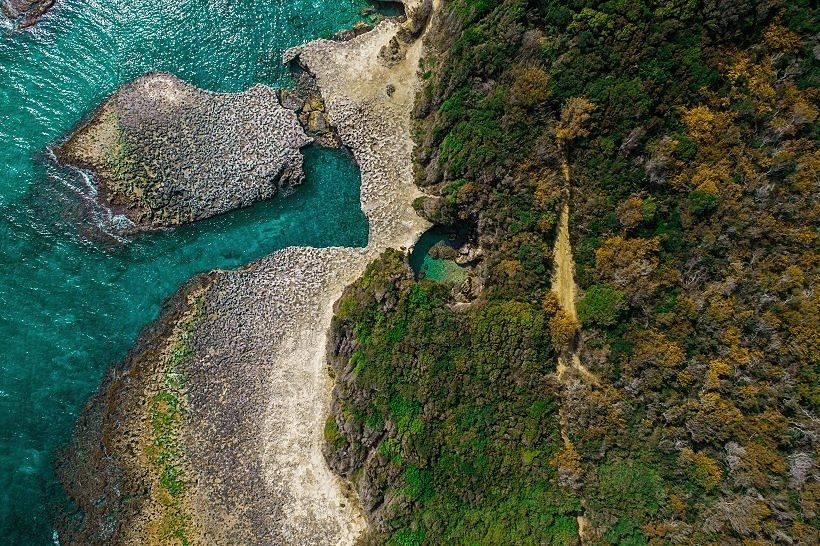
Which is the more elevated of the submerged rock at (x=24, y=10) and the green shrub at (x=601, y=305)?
the submerged rock at (x=24, y=10)

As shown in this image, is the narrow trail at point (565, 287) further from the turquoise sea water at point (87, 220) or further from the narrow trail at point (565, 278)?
the turquoise sea water at point (87, 220)

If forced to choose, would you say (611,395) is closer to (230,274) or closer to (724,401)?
(724,401)

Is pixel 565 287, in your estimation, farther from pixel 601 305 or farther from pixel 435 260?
pixel 435 260

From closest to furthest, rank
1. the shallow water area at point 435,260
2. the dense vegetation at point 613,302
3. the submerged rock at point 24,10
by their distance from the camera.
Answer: the dense vegetation at point 613,302 → the shallow water area at point 435,260 → the submerged rock at point 24,10

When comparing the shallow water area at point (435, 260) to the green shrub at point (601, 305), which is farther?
the shallow water area at point (435, 260)

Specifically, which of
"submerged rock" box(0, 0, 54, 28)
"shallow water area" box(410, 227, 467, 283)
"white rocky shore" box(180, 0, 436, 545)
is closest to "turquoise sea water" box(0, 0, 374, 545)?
"submerged rock" box(0, 0, 54, 28)

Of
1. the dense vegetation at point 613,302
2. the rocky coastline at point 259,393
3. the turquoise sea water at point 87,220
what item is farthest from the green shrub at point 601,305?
the turquoise sea water at point 87,220

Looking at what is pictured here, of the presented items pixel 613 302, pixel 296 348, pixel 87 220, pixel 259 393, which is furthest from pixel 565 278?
pixel 87 220
